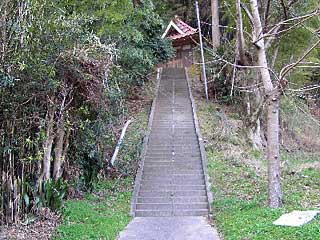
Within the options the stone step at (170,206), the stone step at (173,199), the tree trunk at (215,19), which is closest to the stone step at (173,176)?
the stone step at (173,199)

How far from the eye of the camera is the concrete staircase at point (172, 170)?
10766mm

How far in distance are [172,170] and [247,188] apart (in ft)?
8.08

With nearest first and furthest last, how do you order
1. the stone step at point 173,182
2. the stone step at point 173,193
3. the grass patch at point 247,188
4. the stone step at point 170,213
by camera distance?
the grass patch at point 247,188 < the stone step at point 170,213 < the stone step at point 173,193 < the stone step at point 173,182

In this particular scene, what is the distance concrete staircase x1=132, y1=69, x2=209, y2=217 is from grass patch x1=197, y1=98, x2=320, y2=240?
42 cm

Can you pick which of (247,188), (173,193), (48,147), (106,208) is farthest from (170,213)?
(48,147)

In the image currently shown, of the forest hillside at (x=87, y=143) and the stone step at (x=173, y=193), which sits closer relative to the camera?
the forest hillside at (x=87, y=143)

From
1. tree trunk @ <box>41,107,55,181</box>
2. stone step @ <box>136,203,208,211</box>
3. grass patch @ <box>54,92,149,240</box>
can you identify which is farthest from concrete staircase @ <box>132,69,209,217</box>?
tree trunk @ <box>41,107,55,181</box>

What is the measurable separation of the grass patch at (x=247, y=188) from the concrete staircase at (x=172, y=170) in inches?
16.4

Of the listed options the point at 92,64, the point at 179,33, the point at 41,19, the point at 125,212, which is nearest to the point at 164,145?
the point at 125,212

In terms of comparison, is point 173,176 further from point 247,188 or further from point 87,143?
point 87,143

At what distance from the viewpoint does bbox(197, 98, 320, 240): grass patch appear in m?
7.53

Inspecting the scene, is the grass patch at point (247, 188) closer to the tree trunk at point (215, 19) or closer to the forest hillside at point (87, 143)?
the forest hillside at point (87, 143)

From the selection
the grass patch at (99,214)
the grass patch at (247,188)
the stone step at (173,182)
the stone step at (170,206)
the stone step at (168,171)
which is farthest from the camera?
the stone step at (168,171)

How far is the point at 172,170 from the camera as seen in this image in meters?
13.0
